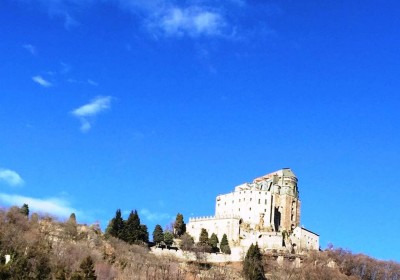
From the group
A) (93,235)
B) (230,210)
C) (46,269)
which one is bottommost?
(46,269)

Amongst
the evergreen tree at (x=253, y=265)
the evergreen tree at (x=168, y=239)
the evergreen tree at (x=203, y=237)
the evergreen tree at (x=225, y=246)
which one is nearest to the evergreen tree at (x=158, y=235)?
the evergreen tree at (x=168, y=239)

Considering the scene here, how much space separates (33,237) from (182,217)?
31.6 m

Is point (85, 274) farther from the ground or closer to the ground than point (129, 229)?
closer to the ground

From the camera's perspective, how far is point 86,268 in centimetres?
5938

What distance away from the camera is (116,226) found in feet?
301

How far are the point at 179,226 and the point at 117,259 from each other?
23.8m

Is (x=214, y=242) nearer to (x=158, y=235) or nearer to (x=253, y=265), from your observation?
(x=158, y=235)

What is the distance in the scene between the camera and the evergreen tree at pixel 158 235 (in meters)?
97.0

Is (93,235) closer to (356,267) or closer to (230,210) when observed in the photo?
(230,210)

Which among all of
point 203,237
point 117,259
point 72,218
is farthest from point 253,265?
point 72,218

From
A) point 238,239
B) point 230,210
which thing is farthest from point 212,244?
point 230,210

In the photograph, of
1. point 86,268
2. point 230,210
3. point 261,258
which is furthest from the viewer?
point 230,210

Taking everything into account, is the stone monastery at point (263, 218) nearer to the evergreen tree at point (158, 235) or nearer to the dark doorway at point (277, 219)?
the dark doorway at point (277, 219)

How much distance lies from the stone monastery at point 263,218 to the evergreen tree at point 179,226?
1.07 metres
